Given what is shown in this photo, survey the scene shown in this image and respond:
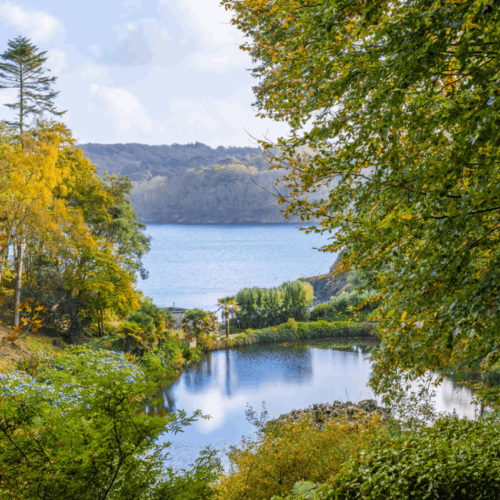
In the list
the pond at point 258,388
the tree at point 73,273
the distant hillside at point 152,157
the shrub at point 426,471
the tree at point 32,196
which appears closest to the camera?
the shrub at point 426,471

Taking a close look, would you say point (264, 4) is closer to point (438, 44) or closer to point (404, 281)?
point (438, 44)

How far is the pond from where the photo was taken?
9.47 meters

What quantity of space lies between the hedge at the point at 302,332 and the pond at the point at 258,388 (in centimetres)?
103

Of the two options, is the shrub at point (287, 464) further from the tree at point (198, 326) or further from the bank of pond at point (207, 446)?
the tree at point (198, 326)

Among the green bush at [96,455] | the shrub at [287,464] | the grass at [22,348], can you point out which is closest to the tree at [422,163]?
the shrub at [287,464]

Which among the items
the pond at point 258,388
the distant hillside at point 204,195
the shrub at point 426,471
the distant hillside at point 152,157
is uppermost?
the distant hillside at point 152,157

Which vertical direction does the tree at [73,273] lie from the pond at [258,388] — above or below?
above

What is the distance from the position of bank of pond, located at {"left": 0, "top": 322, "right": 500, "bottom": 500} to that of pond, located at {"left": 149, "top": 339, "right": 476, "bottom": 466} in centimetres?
7

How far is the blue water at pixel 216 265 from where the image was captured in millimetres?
34344

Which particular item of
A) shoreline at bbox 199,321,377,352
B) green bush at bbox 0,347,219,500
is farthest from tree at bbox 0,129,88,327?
shoreline at bbox 199,321,377,352

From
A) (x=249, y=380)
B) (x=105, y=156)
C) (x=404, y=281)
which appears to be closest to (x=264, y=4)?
(x=404, y=281)

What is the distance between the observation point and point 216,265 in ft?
159

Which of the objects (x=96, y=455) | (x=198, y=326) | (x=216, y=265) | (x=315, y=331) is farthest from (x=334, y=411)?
(x=216, y=265)

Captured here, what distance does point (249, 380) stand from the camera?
43.8ft
